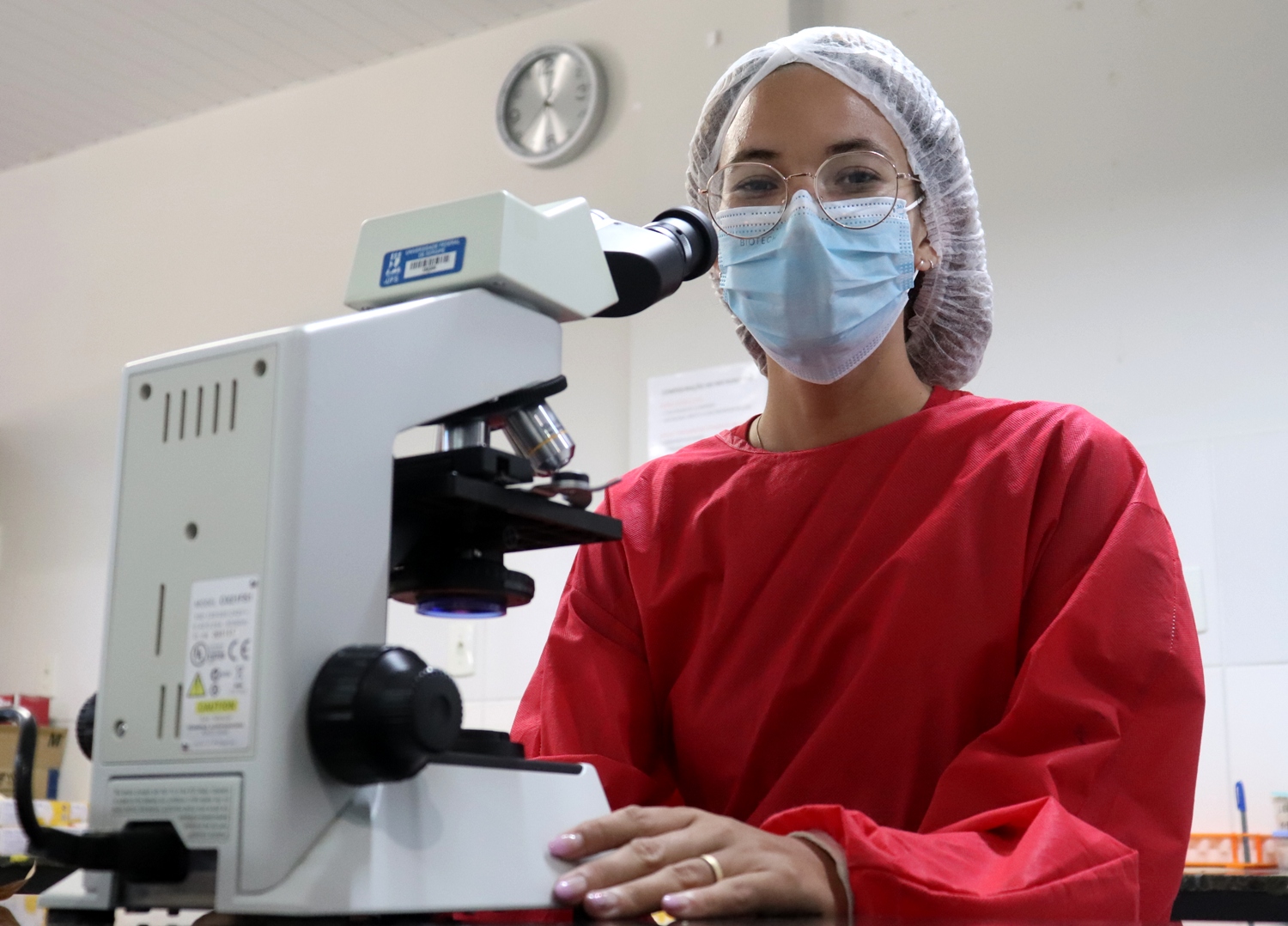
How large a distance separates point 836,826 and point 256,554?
1.34ft

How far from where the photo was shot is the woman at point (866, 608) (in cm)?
82

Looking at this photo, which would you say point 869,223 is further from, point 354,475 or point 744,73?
point 354,475

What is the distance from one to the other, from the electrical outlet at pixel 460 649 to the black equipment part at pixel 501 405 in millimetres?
2611

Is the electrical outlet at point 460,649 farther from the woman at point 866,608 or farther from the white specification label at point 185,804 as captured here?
the white specification label at point 185,804

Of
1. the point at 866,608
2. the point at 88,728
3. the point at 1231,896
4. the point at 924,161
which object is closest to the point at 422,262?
the point at 88,728

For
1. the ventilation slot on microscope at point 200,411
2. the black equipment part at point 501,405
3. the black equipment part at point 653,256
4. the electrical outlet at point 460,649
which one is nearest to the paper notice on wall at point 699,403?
the electrical outlet at point 460,649

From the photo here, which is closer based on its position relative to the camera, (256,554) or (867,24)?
(256,554)

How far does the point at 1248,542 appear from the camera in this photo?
7.99ft

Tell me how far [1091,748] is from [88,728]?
2.29ft

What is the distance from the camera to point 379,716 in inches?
24.3

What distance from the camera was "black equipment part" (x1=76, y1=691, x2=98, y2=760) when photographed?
2.31 feet

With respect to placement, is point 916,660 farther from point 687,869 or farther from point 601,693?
point 687,869

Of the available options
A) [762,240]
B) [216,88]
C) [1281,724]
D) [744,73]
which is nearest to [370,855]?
[762,240]

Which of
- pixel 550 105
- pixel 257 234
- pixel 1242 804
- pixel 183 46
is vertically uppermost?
pixel 183 46
